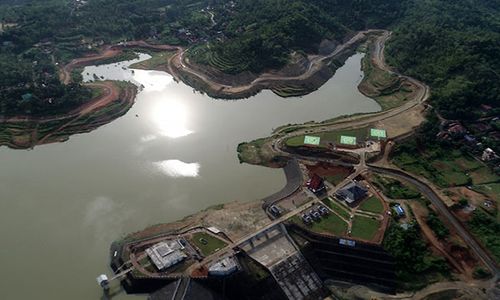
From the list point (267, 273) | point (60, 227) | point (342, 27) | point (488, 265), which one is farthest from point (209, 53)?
point (488, 265)

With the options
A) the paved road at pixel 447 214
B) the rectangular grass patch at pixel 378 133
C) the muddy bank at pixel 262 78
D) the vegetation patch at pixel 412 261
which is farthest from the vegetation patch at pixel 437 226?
the muddy bank at pixel 262 78

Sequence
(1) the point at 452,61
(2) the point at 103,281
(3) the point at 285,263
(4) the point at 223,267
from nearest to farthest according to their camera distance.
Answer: (4) the point at 223,267 < (2) the point at 103,281 < (3) the point at 285,263 < (1) the point at 452,61

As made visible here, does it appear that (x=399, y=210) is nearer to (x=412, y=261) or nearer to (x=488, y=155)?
(x=412, y=261)

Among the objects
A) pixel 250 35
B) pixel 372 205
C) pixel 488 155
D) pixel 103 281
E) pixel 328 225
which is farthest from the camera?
pixel 250 35

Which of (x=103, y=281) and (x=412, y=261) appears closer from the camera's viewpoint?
(x=103, y=281)

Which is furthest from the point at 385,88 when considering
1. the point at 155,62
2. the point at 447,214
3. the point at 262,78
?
the point at 155,62

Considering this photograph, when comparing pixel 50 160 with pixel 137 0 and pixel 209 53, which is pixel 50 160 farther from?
pixel 137 0

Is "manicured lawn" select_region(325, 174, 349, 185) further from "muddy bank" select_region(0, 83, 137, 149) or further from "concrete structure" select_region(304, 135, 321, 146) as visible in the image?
"muddy bank" select_region(0, 83, 137, 149)
